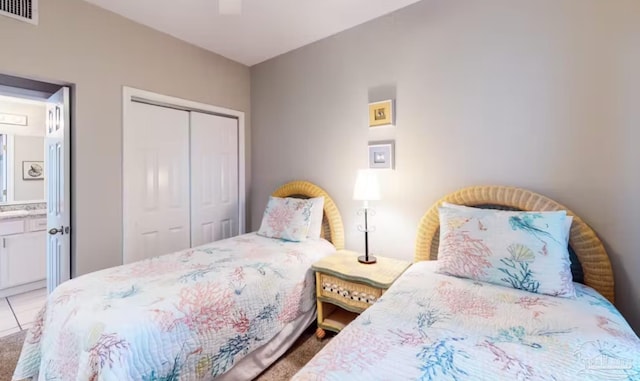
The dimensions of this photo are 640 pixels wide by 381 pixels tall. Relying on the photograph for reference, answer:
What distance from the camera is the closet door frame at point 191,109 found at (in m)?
2.44

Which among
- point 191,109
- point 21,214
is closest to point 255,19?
point 191,109

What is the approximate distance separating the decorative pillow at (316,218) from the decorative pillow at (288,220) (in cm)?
3

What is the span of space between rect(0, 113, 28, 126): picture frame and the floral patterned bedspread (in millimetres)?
4772

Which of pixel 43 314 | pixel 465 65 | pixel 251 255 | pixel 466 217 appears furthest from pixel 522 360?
pixel 43 314

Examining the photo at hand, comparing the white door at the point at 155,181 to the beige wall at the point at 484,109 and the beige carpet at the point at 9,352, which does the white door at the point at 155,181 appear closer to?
the beige carpet at the point at 9,352

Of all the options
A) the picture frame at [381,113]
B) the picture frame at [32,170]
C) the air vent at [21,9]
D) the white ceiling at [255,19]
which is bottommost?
the picture frame at [32,170]

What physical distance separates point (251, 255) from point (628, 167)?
232 cm

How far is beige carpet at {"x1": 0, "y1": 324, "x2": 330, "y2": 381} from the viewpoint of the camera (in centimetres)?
183

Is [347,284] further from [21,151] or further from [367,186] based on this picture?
[21,151]

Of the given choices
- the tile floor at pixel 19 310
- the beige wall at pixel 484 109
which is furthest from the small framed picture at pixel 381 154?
the tile floor at pixel 19 310

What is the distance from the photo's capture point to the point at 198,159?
303 centimetres

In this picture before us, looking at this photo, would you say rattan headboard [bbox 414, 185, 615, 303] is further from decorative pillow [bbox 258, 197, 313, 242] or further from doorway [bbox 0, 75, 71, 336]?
doorway [bbox 0, 75, 71, 336]

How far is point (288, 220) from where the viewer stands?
8.56 ft

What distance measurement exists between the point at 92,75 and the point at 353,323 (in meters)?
2.62
